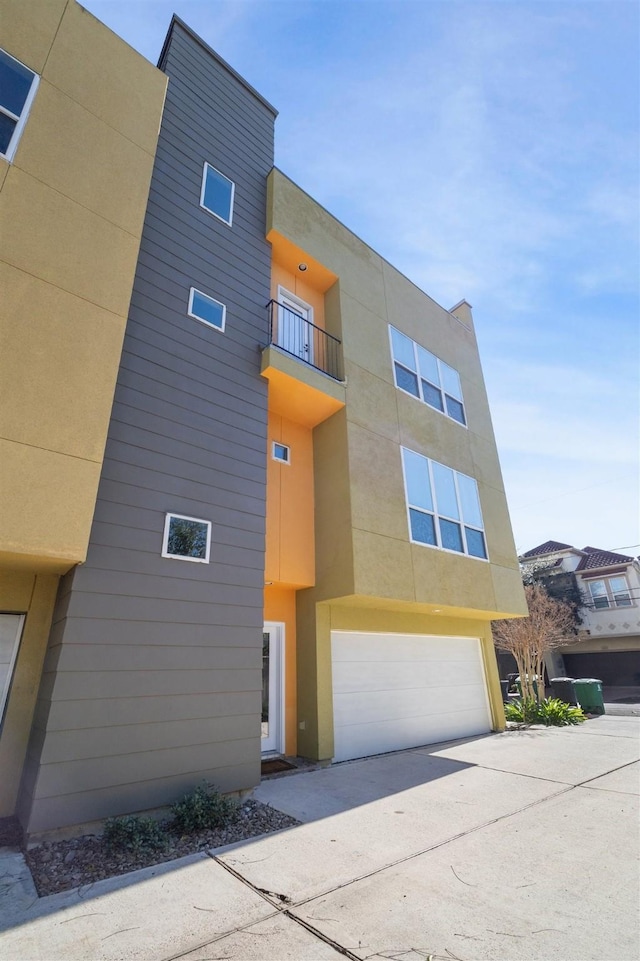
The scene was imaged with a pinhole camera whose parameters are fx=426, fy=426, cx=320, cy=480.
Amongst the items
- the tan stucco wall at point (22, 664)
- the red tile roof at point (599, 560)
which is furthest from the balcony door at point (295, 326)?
the red tile roof at point (599, 560)

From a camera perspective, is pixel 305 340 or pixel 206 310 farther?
pixel 305 340

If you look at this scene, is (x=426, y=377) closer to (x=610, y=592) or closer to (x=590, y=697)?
(x=590, y=697)

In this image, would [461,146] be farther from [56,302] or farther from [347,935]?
[347,935]

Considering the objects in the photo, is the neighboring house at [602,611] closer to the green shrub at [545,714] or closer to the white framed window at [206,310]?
the green shrub at [545,714]

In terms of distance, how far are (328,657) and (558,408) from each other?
31.7 ft

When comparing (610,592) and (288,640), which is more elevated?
(610,592)

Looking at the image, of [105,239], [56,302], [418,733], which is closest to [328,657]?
[418,733]

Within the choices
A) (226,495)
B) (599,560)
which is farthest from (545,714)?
(599,560)

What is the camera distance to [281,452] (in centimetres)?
820

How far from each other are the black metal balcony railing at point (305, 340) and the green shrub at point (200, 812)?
6832 millimetres

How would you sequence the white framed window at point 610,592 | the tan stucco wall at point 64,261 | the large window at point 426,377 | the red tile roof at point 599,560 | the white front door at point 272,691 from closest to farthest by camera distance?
the tan stucco wall at point 64,261, the white front door at point 272,691, the large window at point 426,377, the white framed window at point 610,592, the red tile roof at point 599,560

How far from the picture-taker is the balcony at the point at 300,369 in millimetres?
7285

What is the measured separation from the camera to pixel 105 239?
5246 millimetres

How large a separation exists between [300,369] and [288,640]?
4.81 metres
